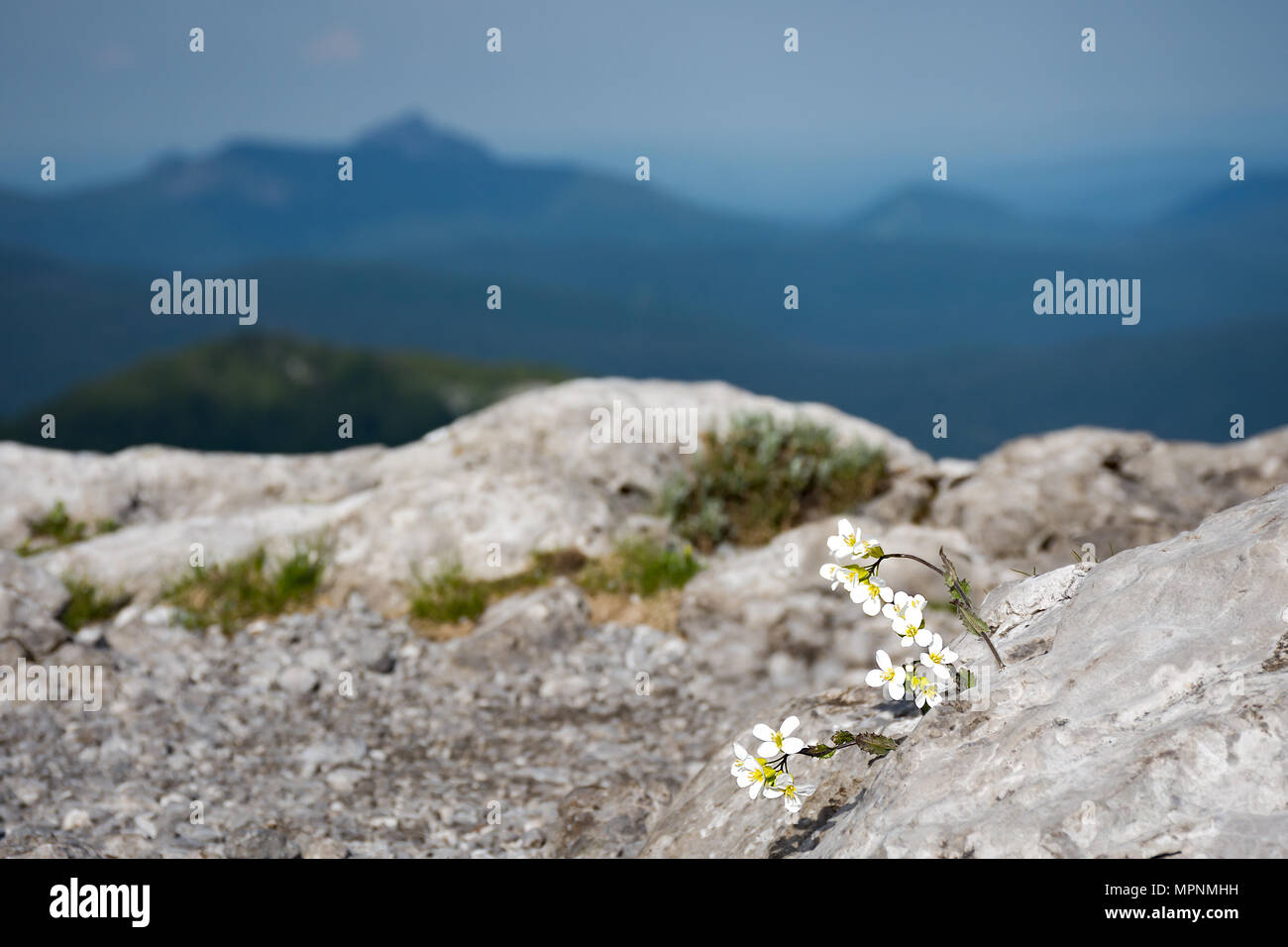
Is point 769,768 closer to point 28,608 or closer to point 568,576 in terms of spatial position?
point 568,576

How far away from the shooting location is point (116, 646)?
9.39m

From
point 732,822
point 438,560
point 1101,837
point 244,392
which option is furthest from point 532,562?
point 244,392

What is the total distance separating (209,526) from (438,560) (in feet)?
9.56

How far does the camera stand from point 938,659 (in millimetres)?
4172

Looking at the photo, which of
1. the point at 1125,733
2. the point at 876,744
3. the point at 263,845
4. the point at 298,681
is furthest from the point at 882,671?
the point at 298,681

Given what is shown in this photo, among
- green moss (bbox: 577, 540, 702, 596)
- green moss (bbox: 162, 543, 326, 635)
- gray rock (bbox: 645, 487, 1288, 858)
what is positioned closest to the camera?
gray rock (bbox: 645, 487, 1288, 858)

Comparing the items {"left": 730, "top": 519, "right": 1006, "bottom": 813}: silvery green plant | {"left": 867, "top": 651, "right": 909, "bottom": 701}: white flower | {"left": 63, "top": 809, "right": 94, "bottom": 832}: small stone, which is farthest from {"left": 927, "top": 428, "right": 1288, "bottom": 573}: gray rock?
{"left": 63, "top": 809, "right": 94, "bottom": 832}: small stone

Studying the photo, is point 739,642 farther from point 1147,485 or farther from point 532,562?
point 1147,485

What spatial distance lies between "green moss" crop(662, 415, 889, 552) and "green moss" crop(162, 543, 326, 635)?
4.18 meters

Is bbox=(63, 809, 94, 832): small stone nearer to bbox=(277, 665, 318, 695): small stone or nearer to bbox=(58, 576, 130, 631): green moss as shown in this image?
bbox=(277, 665, 318, 695): small stone

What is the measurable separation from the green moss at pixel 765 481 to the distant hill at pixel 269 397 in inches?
2138

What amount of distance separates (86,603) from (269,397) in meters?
91.4

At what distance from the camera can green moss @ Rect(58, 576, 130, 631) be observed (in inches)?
396
